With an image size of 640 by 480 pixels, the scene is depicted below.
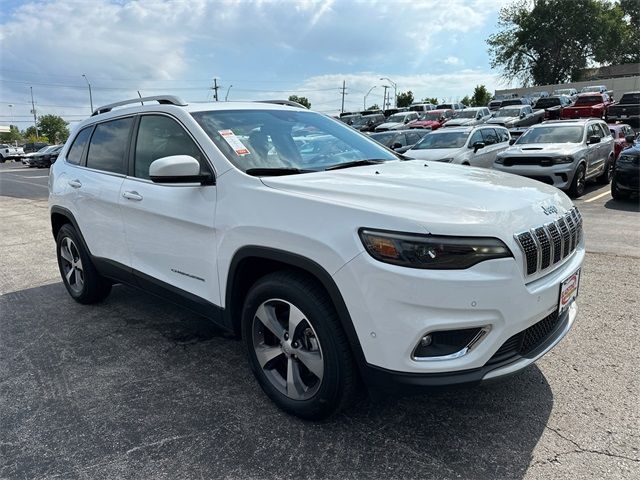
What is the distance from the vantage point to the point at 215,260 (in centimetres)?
299

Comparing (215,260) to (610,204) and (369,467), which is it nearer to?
(369,467)

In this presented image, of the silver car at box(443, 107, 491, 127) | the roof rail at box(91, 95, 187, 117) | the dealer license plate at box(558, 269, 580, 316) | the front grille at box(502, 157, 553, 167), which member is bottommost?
the dealer license plate at box(558, 269, 580, 316)

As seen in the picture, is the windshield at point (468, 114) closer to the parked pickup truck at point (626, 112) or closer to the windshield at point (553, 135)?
the parked pickup truck at point (626, 112)

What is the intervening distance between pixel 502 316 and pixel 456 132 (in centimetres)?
1141

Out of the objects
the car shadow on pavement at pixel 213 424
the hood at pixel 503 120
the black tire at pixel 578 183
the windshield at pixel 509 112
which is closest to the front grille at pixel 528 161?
the black tire at pixel 578 183

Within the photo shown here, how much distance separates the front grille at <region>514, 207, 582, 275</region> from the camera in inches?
92.0

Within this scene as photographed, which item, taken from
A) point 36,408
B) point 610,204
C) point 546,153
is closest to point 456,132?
point 546,153

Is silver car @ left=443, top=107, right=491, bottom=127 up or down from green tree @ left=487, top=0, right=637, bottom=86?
down

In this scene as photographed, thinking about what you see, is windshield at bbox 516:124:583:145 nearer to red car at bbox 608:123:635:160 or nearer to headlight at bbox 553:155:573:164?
headlight at bbox 553:155:573:164

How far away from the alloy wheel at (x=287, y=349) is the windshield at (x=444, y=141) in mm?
10457

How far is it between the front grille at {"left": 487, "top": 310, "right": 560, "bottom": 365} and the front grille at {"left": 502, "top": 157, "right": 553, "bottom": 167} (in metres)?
8.96

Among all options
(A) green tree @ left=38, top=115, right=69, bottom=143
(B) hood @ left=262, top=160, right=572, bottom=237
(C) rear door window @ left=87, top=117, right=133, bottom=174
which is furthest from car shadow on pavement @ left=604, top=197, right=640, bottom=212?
(A) green tree @ left=38, top=115, right=69, bottom=143

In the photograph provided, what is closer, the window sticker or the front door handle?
the window sticker

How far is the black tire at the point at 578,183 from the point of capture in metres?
10.6
